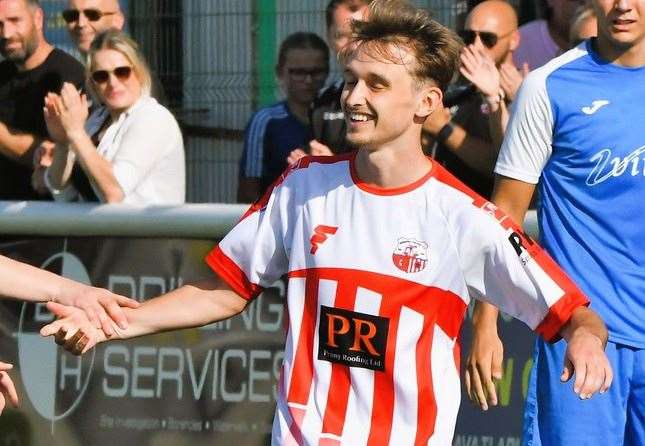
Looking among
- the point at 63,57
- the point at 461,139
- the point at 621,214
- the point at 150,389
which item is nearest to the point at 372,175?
the point at 621,214

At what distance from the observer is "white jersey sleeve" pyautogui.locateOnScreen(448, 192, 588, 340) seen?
475 centimetres

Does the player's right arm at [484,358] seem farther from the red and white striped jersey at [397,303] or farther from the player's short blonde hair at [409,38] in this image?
the player's short blonde hair at [409,38]

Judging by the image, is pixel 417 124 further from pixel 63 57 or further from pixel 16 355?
pixel 63 57

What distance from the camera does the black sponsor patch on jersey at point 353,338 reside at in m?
4.75

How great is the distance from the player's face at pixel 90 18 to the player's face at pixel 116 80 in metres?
1.02

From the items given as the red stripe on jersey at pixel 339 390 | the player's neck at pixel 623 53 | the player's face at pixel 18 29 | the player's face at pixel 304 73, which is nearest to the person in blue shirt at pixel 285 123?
the player's face at pixel 304 73

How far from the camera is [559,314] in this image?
474 cm

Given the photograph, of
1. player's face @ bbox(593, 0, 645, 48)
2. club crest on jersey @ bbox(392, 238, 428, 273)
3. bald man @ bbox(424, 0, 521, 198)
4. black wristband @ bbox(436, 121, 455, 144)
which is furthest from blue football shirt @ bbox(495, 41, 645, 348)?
black wristband @ bbox(436, 121, 455, 144)

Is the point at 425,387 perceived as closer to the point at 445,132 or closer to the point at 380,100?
the point at 380,100

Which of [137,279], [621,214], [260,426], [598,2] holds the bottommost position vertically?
[260,426]

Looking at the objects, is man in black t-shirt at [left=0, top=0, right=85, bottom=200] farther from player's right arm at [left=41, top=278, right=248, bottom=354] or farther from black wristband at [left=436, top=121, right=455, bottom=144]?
player's right arm at [left=41, top=278, right=248, bottom=354]

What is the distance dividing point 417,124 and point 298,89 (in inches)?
135

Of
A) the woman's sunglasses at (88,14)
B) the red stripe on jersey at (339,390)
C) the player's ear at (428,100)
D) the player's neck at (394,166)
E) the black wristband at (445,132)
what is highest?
the woman's sunglasses at (88,14)

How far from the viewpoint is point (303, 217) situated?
4.90m
